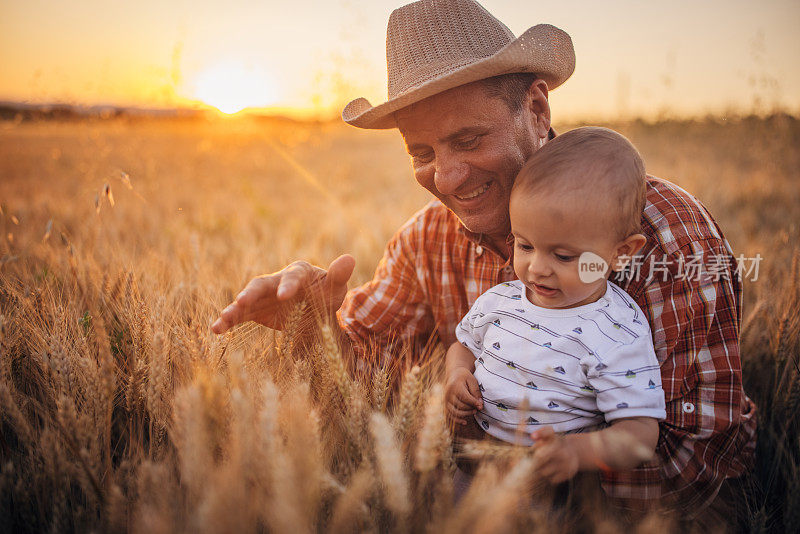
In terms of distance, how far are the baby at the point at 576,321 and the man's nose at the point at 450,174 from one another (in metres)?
0.28

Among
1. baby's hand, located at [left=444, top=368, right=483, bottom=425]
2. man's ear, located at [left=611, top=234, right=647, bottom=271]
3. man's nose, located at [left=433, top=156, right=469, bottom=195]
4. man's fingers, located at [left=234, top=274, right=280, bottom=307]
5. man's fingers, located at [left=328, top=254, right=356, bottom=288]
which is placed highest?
man's nose, located at [left=433, top=156, right=469, bottom=195]

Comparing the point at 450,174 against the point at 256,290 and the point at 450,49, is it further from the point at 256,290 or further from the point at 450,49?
the point at 256,290

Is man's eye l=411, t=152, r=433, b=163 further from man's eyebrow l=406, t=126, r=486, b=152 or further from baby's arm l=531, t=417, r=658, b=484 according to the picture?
baby's arm l=531, t=417, r=658, b=484

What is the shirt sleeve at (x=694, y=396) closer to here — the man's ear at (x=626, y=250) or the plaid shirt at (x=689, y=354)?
Answer: the plaid shirt at (x=689, y=354)

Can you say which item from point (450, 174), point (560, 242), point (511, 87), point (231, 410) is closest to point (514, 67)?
point (511, 87)

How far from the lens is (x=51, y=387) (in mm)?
1514

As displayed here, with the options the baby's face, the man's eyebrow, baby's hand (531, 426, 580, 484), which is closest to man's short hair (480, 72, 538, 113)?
the man's eyebrow

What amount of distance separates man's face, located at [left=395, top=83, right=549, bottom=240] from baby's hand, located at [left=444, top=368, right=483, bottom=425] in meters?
0.62

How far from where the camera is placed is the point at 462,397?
150 cm

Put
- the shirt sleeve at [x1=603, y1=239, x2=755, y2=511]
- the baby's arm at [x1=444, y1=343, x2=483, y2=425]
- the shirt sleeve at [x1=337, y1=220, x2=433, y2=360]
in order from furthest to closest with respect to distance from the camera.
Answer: the shirt sleeve at [x1=337, y1=220, x2=433, y2=360], the baby's arm at [x1=444, y1=343, x2=483, y2=425], the shirt sleeve at [x1=603, y1=239, x2=755, y2=511]

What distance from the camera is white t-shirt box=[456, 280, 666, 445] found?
1275 millimetres

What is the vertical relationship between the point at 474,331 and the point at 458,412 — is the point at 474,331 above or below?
above

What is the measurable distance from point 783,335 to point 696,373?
3.39ft

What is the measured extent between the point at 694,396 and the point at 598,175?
0.77 meters
